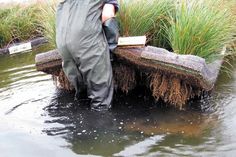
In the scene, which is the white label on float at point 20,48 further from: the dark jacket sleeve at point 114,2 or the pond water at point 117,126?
the dark jacket sleeve at point 114,2

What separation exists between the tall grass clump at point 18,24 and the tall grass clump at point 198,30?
4.61 meters

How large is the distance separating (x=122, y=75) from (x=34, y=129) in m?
1.54

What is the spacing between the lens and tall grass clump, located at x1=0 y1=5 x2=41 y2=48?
10034 mm

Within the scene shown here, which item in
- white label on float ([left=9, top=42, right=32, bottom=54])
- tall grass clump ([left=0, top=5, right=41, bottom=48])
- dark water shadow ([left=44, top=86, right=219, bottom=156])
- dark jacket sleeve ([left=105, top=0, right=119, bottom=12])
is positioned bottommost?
dark water shadow ([left=44, top=86, right=219, bottom=156])

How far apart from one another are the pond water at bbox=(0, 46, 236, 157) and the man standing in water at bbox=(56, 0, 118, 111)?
0.30 metres

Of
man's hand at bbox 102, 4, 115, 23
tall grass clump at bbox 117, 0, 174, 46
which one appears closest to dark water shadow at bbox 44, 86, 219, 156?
tall grass clump at bbox 117, 0, 174, 46

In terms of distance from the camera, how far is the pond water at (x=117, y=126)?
187 inches

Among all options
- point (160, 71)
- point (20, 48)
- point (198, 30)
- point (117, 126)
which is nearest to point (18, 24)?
point (20, 48)

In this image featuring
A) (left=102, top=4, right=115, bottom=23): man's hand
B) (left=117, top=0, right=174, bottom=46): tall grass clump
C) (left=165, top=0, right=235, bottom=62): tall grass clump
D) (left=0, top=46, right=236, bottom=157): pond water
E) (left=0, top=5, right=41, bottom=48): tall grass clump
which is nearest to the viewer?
(left=0, top=46, right=236, bottom=157): pond water

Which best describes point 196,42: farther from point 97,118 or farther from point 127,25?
point 97,118

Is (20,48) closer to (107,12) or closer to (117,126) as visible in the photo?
(107,12)

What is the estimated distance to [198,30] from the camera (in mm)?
5793

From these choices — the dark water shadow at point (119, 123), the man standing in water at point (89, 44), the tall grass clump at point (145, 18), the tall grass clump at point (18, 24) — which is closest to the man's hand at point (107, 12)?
the man standing in water at point (89, 44)

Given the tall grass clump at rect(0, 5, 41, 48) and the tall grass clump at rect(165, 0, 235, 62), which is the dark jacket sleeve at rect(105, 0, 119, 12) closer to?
the tall grass clump at rect(165, 0, 235, 62)
